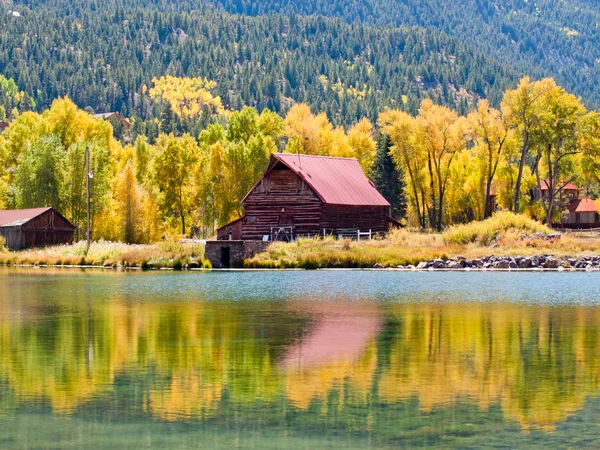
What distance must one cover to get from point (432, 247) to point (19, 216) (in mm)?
35784

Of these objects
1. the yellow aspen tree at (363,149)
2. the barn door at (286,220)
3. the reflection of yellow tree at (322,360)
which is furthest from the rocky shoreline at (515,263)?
the yellow aspen tree at (363,149)

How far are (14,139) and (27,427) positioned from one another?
8795 centimetres

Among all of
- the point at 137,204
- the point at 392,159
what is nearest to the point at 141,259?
the point at 137,204

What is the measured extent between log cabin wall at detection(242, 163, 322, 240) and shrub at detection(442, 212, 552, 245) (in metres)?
11.3

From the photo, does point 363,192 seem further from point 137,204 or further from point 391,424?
point 391,424

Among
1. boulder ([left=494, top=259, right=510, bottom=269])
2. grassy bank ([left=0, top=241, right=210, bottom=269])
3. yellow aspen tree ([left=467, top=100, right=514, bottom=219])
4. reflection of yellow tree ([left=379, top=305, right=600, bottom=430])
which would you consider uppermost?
yellow aspen tree ([left=467, top=100, right=514, bottom=219])

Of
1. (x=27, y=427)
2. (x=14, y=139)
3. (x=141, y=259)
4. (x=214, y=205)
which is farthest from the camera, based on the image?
(x=14, y=139)

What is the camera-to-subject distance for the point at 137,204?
7988 centimetres

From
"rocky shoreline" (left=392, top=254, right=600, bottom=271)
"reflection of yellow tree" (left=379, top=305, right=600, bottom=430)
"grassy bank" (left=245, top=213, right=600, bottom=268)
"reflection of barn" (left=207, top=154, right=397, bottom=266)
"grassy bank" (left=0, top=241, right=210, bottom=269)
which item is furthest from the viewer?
"reflection of barn" (left=207, top=154, right=397, bottom=266)

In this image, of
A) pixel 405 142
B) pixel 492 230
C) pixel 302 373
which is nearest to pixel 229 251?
pixel 492 230

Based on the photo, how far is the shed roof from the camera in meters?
72.2

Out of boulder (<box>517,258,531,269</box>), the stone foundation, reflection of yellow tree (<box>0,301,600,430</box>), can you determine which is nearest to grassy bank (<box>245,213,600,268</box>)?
the stone foundation

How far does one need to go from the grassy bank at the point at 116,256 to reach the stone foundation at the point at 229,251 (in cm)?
65

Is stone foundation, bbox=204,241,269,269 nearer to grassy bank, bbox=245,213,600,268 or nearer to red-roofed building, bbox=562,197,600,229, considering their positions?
grassy bank, bbox=245,213,600,268
